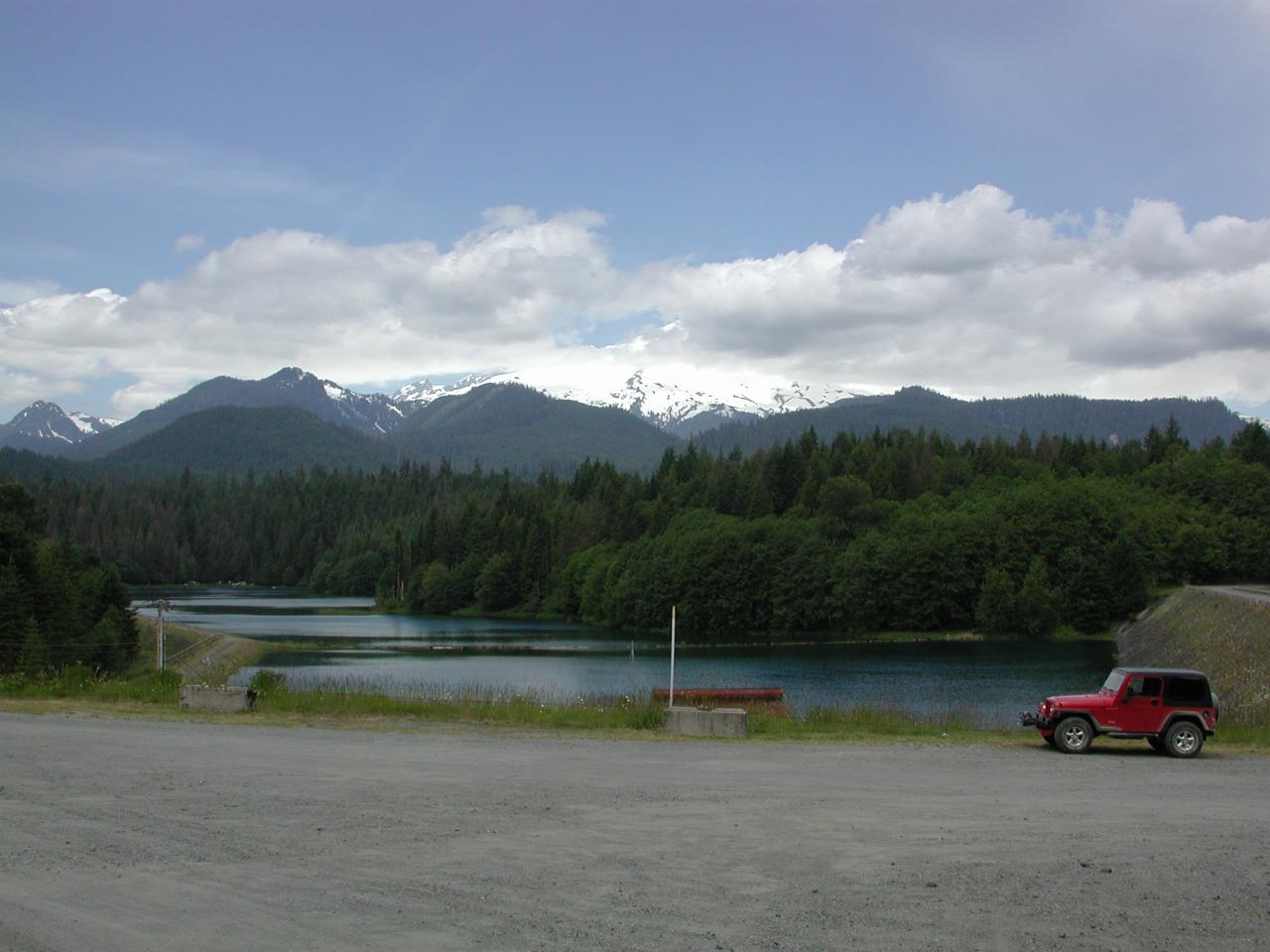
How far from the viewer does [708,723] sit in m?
23.0

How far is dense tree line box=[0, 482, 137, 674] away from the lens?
50.2 m

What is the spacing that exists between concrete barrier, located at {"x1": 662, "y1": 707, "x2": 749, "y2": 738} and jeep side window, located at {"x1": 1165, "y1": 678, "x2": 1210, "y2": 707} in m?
8.43

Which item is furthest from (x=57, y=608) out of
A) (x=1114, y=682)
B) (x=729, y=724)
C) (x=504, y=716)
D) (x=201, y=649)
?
(x=1114, y=682)

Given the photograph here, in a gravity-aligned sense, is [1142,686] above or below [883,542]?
below

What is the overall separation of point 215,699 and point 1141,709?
20.3 m

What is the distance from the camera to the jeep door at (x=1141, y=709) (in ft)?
70.7

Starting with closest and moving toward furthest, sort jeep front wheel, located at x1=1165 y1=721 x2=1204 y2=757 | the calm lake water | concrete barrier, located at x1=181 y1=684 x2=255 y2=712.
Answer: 1. jeep front wheel, located at x1=1165 y1=721 x2=1204 y2=757
2. concrete barrier, located at x1=181 y1=684 x2=255 y2=712
3. the calm lake water

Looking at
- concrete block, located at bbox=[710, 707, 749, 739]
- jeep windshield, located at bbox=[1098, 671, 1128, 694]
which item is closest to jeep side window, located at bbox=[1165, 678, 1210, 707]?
jeep windshield, located at bbox=[1098, 671, 1128, 694]

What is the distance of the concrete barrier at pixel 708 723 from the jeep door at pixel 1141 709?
7.50 meters

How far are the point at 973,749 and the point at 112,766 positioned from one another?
50.9 feet

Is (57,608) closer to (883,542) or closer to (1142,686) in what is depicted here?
(1142,686)

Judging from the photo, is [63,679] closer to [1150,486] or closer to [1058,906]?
[1058,906]

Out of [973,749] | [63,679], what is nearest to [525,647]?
[63,679]

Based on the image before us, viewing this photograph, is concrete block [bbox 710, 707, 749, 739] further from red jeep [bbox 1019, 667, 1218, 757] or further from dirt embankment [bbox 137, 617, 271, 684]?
dirt embankment [bbox 137, 617, 271, 684]
